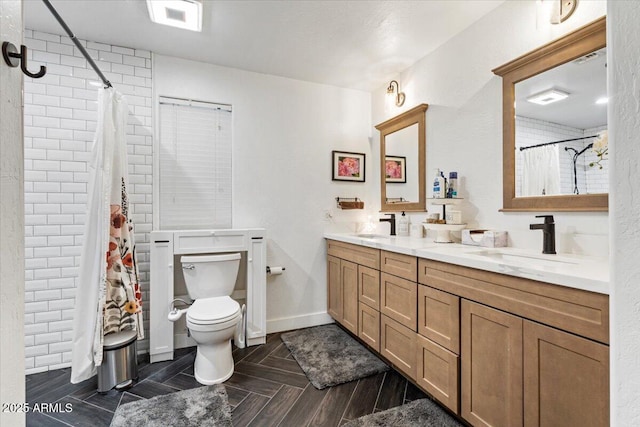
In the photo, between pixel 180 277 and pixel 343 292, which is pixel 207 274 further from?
pixel 343 292

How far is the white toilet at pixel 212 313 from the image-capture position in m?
2.02

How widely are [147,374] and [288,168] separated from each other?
2055mm

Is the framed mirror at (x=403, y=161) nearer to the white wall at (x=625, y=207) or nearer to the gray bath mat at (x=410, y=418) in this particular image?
the gray bath mat at (x=410, y=418)

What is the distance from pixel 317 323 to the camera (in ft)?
10.1

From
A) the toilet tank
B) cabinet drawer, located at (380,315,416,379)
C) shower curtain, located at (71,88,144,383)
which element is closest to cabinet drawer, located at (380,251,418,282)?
cabinet drawer, located at (380,315,416,379)

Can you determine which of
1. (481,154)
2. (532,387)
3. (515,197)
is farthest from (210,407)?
A: (481,154)

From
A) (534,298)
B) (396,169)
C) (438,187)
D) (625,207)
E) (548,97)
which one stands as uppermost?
(548,97)

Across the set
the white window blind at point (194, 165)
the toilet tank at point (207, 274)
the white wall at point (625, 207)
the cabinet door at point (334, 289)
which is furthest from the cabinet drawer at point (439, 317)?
the white window blind at point (194, 165)

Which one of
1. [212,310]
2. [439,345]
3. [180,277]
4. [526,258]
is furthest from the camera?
[180,277]

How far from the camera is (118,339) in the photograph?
6.72ft

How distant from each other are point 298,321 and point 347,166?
1697 mm

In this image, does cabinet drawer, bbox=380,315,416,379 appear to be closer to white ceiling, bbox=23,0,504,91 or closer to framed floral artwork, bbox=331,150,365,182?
framed floral artwork, bbox=331,150,365,182

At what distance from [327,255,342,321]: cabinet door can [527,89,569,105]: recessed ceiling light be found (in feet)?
6.30

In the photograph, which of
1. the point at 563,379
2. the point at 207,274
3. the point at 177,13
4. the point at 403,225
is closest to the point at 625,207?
the point at 563,379
